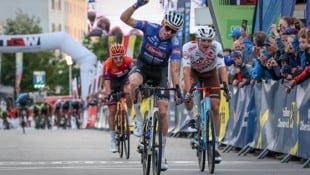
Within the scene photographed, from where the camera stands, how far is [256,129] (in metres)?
18.2

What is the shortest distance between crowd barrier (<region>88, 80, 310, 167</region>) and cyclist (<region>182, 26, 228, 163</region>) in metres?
0.41

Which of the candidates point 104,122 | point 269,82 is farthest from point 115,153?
point 104,122

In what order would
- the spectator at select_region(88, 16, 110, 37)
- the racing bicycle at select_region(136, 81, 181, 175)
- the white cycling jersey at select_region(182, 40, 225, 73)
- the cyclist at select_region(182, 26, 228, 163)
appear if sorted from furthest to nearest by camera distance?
the spectator at select_region(88, 16, 110, 37), the white cycling jersey at select_region(182, 40, 225, 73), the cyclist at select_region(182, 26, 228, 163), the racing bicycle at select_region(136, 81, 181, 175)

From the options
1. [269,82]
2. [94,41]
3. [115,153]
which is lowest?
[94,41]

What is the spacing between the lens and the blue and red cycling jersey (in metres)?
13.8

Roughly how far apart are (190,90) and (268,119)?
157 inches

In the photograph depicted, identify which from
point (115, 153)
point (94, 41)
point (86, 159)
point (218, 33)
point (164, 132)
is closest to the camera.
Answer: point (164, 132)

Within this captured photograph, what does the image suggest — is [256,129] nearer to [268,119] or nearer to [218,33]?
[268,119]

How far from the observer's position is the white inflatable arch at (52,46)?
47438mm

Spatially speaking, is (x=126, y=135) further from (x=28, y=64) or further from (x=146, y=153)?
(x=28, y=64)

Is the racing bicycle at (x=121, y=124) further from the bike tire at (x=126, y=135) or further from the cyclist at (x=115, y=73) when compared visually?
the cyclist at (x=115, y=73)

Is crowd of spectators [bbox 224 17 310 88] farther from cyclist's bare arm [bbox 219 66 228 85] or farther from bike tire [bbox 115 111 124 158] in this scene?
bike tire [bbox 115 111 124 158]

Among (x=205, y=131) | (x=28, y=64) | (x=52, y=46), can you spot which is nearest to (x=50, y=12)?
(x=28, y=64)

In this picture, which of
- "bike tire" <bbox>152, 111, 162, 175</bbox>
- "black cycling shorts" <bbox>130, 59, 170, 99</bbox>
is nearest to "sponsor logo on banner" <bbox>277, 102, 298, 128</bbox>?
"black cycling shorts" <bbox>130, 59, 170, 99</bbox>
